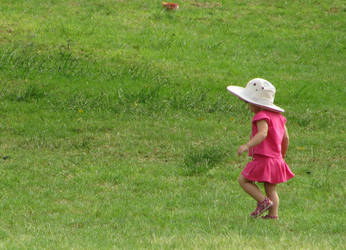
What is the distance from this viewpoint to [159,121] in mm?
10492

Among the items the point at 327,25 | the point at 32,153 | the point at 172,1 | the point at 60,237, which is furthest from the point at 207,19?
the point at 60,237

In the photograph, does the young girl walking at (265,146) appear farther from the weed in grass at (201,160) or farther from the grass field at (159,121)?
the weed in grass at (201,160)

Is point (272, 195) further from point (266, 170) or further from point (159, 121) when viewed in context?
point (159, 121)

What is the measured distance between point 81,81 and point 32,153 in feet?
11.1

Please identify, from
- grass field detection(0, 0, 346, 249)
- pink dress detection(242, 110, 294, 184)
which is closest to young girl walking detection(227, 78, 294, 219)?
pink dress detection(242, 110, 294, 184)

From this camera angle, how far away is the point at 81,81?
39.3 ft

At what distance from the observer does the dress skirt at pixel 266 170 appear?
596 centimetres

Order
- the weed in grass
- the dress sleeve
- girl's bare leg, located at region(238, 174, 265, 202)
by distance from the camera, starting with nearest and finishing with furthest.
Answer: the dress sleeve, girl's bare leg, located at region(238, 174, 265, 202), the weed in grass

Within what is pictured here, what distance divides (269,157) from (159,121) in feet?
15.2

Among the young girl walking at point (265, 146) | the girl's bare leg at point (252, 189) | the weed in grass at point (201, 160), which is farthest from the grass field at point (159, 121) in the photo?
the young girl walking at point (265, 146)

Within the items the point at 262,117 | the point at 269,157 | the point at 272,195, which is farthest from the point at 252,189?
the point at 262,117

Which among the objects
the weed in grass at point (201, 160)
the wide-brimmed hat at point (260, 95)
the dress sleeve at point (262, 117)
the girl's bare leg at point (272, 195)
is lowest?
the weed in grass at point (201, 160)

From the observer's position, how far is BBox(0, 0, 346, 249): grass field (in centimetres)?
600

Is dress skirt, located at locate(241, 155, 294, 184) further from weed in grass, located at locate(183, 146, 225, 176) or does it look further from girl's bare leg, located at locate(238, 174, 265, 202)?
weed in grass, located at locate(183, 146, 225, 176)
